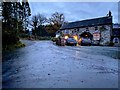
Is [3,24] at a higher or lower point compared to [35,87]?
higher

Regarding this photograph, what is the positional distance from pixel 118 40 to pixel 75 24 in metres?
20.5

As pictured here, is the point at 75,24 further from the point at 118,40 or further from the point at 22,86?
the point at 22,86

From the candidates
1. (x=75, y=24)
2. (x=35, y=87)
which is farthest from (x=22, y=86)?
(x=75, y=24)

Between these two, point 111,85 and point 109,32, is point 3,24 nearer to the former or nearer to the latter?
point 111,85

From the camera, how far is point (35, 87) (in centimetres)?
766

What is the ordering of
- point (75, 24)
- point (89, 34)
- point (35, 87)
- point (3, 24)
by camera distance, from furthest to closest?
point (75, 24) → point (89, 34) → point (3, 24) → point (35, 87)

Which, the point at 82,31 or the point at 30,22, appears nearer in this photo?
the point at 82,31

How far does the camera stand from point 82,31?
226 feet

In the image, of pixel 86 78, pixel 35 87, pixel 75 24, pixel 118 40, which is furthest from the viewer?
pixel 75 24

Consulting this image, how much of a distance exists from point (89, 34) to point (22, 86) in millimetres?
57858

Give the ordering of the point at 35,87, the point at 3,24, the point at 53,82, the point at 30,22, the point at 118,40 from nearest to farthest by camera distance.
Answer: the point at 35,87 < the point at 53,82 < the point at 3,24 < the point at 118,40 < the point at 30,22

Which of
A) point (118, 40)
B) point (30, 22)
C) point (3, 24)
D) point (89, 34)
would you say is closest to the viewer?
point (3, 24)

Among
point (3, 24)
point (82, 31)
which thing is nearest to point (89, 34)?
point (82, 31)

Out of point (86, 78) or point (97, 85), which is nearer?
point (97, 85)
